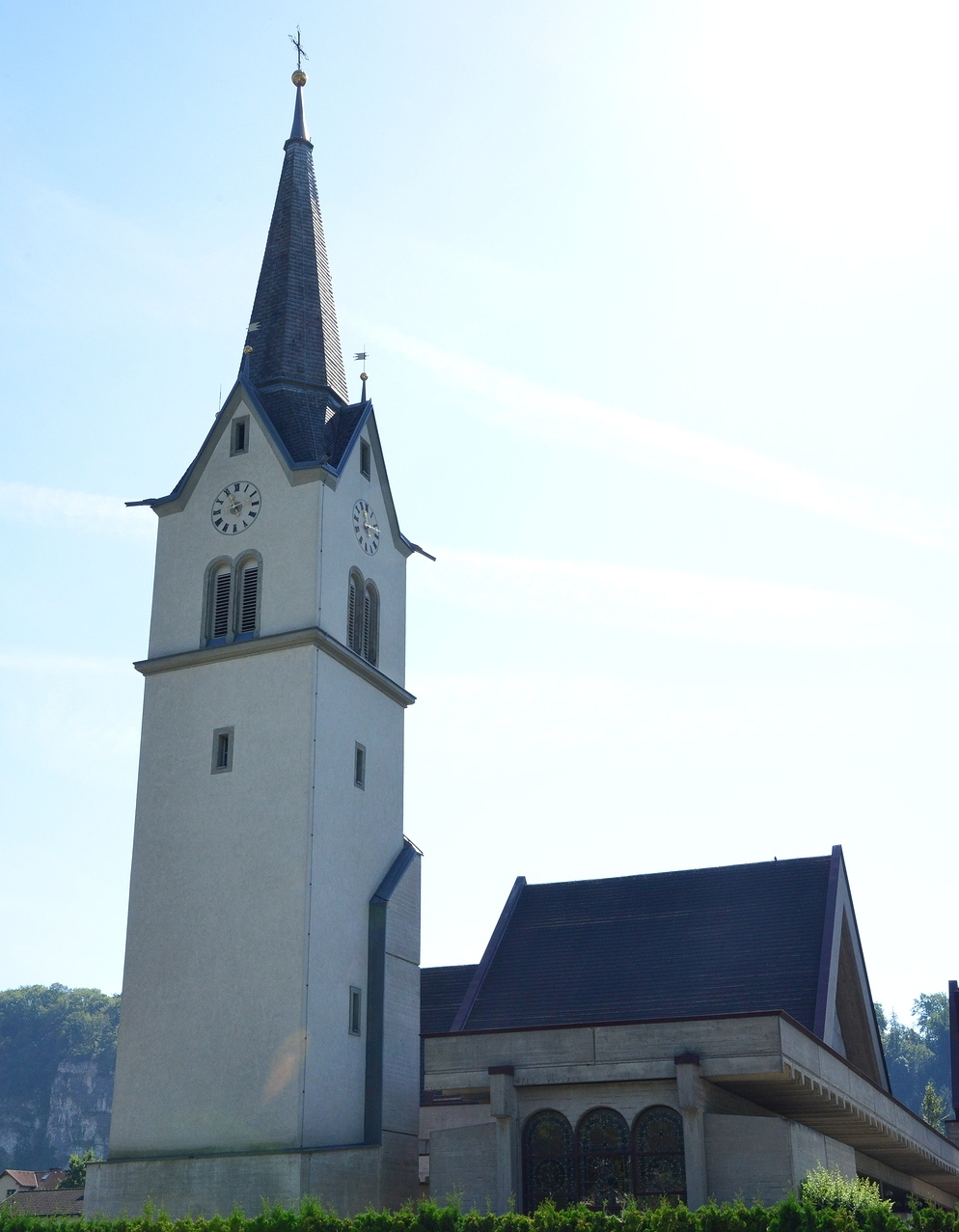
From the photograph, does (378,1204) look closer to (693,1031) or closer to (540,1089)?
(540,1089)

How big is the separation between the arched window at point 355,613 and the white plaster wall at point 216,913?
2.62 m

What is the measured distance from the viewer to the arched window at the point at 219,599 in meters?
37.2

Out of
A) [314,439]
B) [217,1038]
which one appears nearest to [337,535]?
[314,439]

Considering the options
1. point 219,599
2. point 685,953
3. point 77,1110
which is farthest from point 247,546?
point 77,1110

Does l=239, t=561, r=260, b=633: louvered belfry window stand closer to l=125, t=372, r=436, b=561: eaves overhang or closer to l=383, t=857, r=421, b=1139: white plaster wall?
l=125, t=372, r=436, b=561: eaves overhang

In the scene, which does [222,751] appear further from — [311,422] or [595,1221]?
[595,1221]

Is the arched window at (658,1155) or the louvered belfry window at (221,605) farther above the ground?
the louvered belfry window at (221,605)

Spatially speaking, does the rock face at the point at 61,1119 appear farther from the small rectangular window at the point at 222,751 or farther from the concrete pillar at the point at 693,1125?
the concrete pillar at the point at 693,1125

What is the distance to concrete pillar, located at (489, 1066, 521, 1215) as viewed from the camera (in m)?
28.8

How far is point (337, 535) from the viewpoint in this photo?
37688 millimetres

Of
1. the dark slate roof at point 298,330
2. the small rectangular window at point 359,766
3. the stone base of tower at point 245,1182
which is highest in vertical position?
the dark slate roof at point 298,330

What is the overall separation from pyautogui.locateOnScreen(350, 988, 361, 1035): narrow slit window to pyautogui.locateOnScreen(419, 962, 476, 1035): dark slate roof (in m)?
7.95

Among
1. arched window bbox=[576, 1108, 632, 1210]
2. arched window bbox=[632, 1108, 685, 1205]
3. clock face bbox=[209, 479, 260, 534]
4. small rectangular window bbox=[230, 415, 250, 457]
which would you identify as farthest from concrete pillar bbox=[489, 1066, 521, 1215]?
small rectangular window bbox=[230, 415, 250, 457]

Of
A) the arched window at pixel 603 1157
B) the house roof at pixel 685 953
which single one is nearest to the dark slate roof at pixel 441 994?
the house roof at pixel 685 953
